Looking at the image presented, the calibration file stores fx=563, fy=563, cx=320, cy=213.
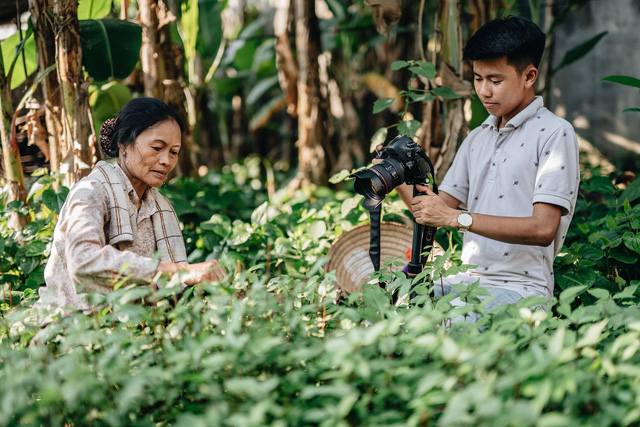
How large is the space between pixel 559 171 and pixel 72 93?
Result: 6.53 feet

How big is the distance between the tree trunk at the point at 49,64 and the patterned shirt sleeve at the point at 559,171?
209 centimetres

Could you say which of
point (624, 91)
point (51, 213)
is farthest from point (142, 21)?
point (624, 91)

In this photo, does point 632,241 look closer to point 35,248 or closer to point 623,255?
point 623,255

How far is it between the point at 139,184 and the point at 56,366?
90cm

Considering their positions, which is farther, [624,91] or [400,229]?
[624,91]

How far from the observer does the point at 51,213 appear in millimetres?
2529

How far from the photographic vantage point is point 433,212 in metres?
1.83

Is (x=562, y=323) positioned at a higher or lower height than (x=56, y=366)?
lower

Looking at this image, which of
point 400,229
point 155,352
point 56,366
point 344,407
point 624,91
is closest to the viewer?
point 344,407

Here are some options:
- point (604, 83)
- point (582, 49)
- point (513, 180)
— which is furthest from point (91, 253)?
point (604, 83)

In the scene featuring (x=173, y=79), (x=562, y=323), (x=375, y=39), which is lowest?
(x=562, y=323)

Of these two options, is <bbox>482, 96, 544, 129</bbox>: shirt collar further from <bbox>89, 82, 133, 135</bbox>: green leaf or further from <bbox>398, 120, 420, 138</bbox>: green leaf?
<bbox>89, 82, 133, 135</bbox>: green leaf

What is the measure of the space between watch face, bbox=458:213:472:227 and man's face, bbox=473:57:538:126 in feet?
1.36

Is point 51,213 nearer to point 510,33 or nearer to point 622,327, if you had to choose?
point 510,33
